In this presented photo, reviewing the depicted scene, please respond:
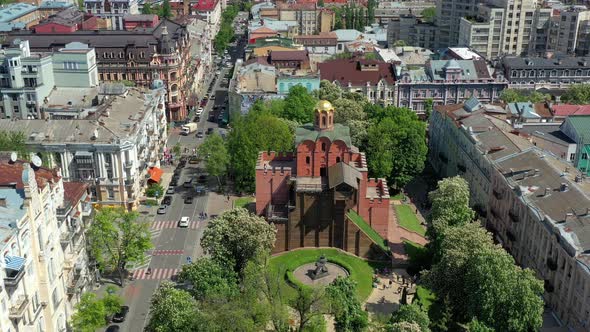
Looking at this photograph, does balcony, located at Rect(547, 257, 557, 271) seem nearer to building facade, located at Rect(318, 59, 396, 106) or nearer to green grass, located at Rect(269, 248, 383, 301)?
green grass, located at Rect(269, 248, 383, 301)

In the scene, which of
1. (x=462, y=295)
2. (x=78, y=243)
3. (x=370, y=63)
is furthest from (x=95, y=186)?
(x=370, y=63)

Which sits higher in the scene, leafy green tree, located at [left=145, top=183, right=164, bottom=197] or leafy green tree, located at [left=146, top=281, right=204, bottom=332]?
leafy green tree, located at [left=146, top=281, right=204, bottom=332]

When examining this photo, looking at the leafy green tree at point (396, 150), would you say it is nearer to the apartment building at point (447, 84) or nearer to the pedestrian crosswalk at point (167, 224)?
the pedestrian crosswalk at point (167, 224)

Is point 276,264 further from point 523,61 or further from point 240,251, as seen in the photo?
point 523,61

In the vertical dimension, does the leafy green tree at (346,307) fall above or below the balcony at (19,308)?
below

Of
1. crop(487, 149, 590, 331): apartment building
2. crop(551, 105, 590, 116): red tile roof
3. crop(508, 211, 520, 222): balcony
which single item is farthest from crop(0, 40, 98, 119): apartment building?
crop(551, 105, 590, 116): red tile roof

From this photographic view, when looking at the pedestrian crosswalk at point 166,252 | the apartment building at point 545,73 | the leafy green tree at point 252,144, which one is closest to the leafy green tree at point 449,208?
the leafy green tree at point 252,144

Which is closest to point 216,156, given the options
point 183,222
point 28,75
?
point 183,222

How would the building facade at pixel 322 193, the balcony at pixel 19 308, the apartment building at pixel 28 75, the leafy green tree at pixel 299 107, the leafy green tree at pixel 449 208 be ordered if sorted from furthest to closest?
the leafy green tree at pixel 299 107, the apartment building at pixel 28 75, the building facade at pixel 322 193, the leafy green tree at pixel 449 208, the balcony at pixel 19 308
